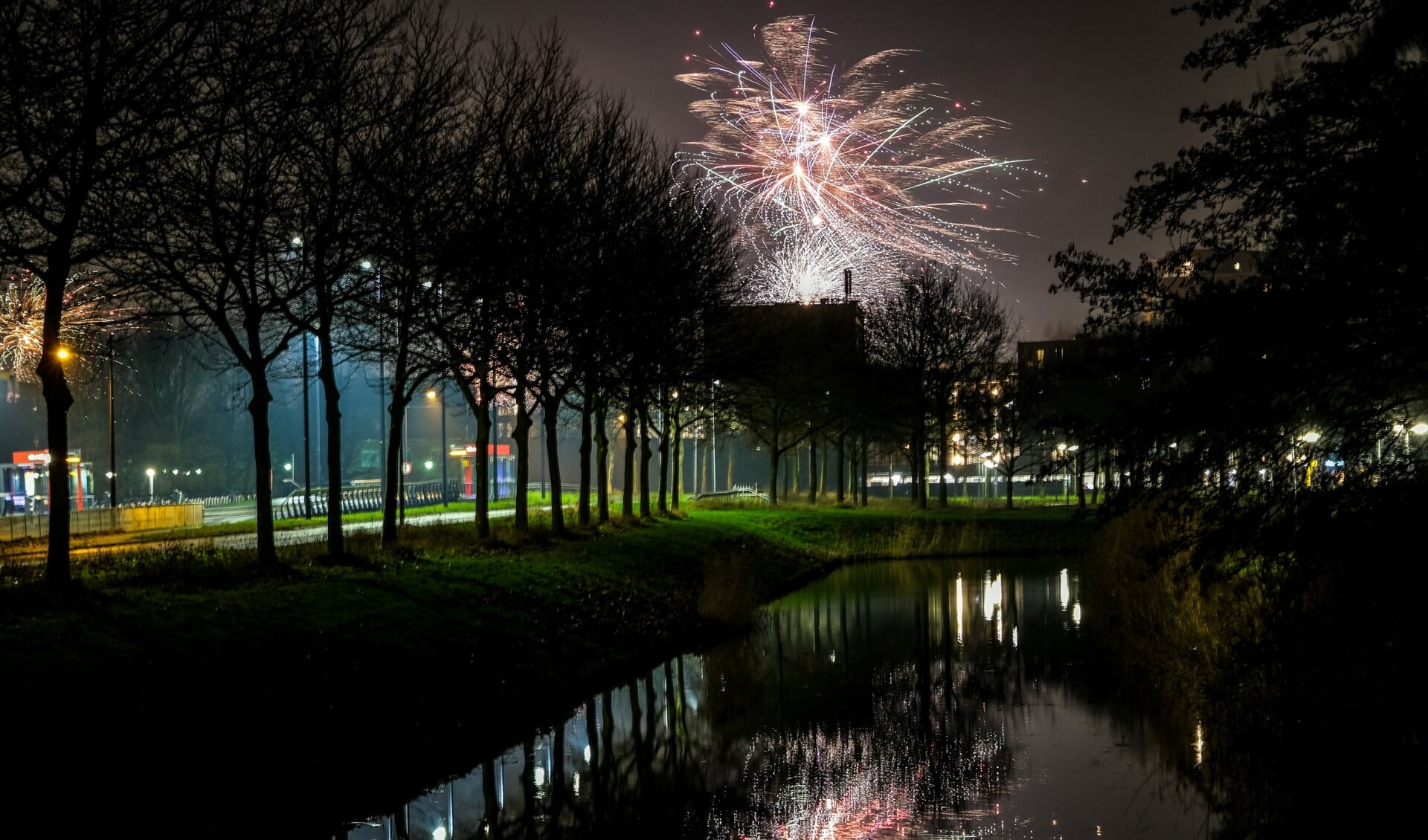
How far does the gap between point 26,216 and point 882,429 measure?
146ft

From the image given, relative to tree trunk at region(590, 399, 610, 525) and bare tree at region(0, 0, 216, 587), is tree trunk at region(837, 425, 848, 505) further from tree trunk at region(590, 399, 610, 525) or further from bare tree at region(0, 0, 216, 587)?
bare tree at region(0, 0, 216, 587)

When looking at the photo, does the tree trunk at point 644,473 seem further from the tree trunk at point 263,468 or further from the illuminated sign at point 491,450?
the tree trunk at point 263,468

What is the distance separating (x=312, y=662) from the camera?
1401 centimetres

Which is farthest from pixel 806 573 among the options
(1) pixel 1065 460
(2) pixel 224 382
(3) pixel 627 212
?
(2) pixel 224 382

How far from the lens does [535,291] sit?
1085 inches

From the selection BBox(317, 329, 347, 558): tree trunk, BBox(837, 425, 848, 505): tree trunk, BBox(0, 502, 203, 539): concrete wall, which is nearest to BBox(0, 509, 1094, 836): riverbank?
BBox(317, 329, 347, 558): tree trunk

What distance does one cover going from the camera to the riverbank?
34.9 ft

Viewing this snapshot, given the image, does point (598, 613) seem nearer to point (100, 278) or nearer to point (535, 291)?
point (535, 291)

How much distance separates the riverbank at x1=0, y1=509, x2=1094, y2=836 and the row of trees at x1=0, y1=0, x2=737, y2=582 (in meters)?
2.08

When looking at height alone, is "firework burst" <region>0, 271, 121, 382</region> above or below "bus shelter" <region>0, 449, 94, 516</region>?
above

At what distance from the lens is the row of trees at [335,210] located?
14109mm

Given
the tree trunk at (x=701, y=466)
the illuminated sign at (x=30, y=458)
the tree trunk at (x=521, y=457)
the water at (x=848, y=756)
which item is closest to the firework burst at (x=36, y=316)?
the illuminated sign at (x=30, y=458)

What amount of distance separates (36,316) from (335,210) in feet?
56.5

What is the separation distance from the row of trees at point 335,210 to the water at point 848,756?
6798 millimetres
